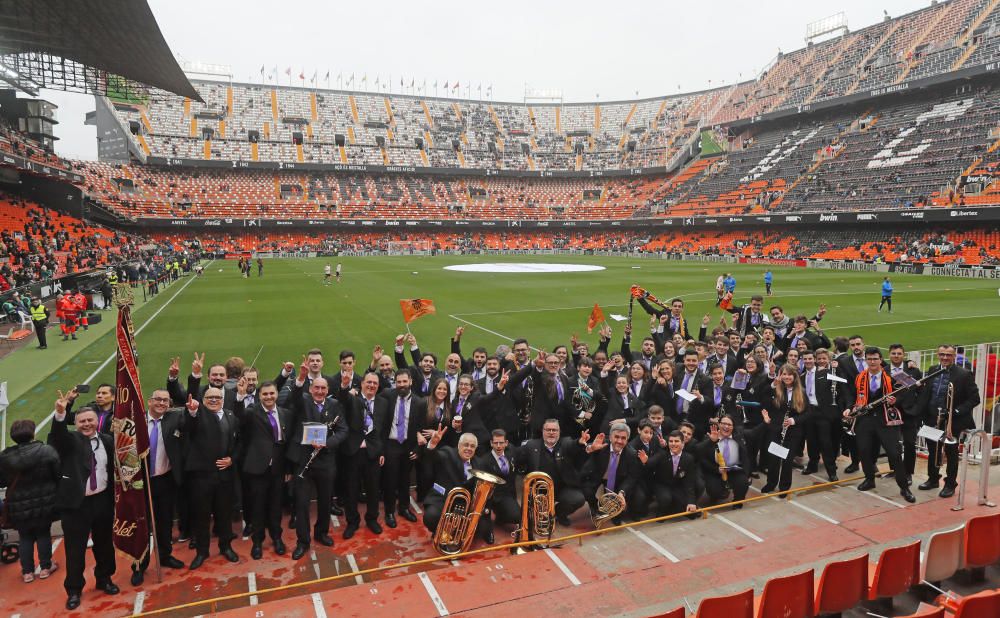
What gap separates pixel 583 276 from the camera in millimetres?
41188

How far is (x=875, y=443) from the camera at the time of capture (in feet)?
27.4

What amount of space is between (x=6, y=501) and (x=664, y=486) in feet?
23.3

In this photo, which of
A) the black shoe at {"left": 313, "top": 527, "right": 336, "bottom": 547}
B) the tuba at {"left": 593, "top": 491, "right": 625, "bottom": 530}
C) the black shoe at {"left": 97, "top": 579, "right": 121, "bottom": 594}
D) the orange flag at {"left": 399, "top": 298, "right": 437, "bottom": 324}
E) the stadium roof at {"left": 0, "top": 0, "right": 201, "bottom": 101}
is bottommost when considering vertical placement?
the black shoe at {"left": 97, "top": 579, "right": 121, "bottom": 594}

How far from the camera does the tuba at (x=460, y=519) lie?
21.9ft

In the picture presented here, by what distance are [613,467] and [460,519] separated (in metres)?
2.09

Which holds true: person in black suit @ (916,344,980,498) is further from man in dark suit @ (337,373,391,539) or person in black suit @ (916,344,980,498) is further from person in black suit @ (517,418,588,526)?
man in dark suit @ (337,373,391,539)

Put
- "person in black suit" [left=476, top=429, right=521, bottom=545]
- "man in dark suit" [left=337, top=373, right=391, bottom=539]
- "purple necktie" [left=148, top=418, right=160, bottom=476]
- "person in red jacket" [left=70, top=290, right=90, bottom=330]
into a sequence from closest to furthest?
"purple necktie" [left=148, top=418, right=160, bottom=476], "person in black suit" [left=476, top=429, right=521, bottom=545], "man in dark suit" [left=337, top=373, right=391, bottom=539], "person in red jacket" [left=70, top=290, right=90, bottom=330]

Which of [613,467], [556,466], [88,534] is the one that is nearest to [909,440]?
[613,467]

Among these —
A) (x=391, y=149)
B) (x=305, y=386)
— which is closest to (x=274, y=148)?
(x=391, y=149)

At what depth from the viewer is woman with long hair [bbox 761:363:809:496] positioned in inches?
329

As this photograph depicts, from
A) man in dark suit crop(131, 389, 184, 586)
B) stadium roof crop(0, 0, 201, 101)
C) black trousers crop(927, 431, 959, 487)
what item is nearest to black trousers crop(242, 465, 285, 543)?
man in dark suit crop(131, 389, 184, 586)

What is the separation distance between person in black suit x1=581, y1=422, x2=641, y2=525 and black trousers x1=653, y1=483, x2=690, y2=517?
1.14 ft

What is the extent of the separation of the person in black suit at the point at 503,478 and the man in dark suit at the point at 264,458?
2266 millimetres

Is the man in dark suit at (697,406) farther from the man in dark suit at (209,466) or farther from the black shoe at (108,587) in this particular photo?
the black shoe at (108,587)
